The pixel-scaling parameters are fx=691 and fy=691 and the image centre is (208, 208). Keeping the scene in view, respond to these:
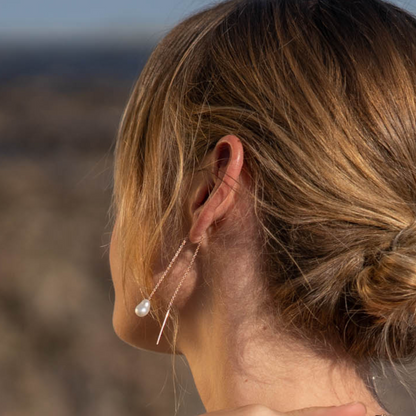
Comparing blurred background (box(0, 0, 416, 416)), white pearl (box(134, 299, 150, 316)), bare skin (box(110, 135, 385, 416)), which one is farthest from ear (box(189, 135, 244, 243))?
blurred background (box(0, 0, 416, 416))

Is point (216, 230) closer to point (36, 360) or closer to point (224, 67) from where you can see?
point (224, 67)

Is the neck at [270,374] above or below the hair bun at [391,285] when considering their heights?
below

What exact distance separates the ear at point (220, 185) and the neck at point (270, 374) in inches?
5.5

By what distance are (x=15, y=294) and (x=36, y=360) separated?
60cm

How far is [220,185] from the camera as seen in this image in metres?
0.98

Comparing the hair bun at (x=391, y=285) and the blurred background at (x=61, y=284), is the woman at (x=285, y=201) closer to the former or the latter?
the hair bun at (x=391, y=285)

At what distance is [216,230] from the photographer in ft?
3.32

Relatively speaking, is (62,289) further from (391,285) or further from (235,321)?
(391,285)

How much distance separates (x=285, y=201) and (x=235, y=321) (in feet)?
0.63

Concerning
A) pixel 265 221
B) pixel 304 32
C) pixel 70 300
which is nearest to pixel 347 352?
pixel 265 221

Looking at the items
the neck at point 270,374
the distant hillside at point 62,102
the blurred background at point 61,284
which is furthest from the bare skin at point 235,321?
the distant hillside at point 62,102

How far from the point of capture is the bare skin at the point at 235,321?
0.95 metres

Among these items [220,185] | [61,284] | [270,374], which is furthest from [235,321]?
[61,284]

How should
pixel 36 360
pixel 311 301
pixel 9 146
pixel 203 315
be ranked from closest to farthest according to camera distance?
1. pixel 311 301
2. pixel 203 315
3. pixel 36 360
4. pixel 9 146
